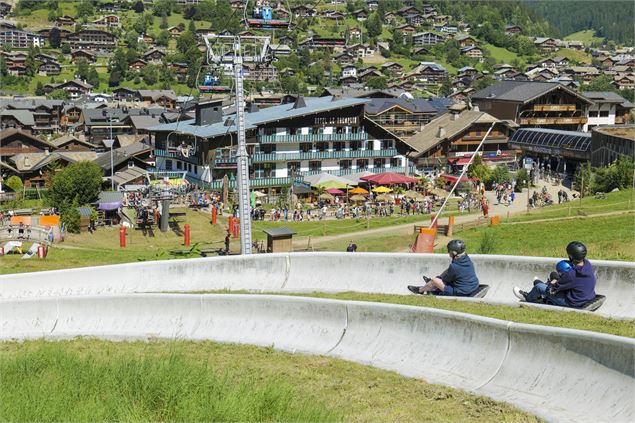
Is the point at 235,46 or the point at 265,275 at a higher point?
the point at 235,46

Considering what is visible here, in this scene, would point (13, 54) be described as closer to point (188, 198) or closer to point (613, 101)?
point (613, 101)

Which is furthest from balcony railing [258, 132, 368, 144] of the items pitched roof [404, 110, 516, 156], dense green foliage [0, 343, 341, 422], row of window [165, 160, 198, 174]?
dense green foliage [0, 343, 341, 422]

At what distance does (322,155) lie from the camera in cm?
6638

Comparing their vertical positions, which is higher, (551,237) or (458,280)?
(458,280)

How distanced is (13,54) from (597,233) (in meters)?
158

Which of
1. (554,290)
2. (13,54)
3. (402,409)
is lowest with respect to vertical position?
(402,409)

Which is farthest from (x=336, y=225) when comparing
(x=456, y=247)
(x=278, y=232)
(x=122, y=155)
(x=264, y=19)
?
(x=122, y=155)

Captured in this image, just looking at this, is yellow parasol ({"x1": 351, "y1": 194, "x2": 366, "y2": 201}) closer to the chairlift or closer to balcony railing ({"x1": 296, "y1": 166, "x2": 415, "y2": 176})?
balcony railing ({"x1": 296, "y1": 166, "x2": 415, "y2": 176})

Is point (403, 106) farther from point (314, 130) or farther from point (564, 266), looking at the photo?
point (564, 266)

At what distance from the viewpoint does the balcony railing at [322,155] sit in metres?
63.7

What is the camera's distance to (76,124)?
4719 inches

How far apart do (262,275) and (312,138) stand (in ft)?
156

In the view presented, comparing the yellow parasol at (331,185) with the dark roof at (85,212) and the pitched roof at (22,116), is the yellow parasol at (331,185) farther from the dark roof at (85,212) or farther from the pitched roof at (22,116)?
the pitched roof at (22,116)

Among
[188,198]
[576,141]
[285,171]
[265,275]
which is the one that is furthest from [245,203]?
[576,141]
